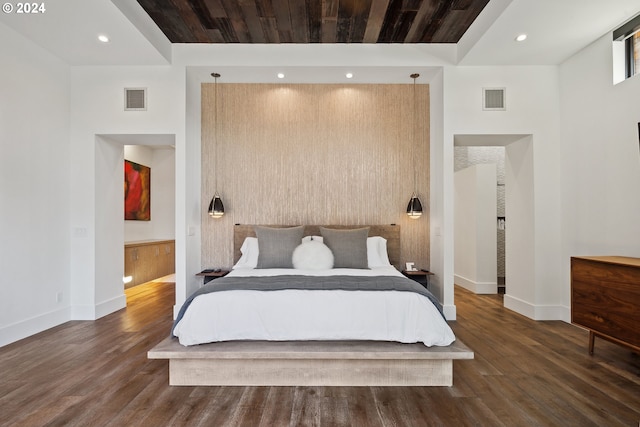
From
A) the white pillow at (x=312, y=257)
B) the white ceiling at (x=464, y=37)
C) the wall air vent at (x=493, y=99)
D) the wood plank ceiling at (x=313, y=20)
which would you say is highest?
the wood plank ceiling at (x=313, y=20)

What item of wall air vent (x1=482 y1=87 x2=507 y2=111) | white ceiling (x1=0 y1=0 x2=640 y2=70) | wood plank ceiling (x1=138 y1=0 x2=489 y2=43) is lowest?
wall air vent (x1=482 y1=87 x2=507 y2=111)

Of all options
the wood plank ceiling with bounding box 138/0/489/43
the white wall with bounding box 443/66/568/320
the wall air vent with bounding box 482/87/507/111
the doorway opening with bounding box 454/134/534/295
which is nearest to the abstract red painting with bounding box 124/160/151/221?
the wood plank ceiling with bounding box 138/0/489/43

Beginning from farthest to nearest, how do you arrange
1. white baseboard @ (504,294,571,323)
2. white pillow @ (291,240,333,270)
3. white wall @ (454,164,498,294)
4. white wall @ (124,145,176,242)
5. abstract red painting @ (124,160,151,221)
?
1. white wall @ (124,145,176,242)
2. abstract red painting @ (124,160,151,221)
3. white wall @ (454,164,498,294)
4. white baseboard @ (504,294,571,323)
5. white pillow @ (291,240,333,270)

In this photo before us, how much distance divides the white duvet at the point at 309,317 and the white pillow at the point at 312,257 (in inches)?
46.5

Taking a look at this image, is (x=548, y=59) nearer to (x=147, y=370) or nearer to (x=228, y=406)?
(x=228, y=406)

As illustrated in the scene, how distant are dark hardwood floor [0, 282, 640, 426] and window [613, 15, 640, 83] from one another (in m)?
2.57

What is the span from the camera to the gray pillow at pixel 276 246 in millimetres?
3879

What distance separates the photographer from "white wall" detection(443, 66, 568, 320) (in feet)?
13.5

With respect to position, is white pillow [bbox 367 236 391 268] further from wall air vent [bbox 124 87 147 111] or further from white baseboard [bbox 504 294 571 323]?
wall air vent [bbox 124 87 147 111]

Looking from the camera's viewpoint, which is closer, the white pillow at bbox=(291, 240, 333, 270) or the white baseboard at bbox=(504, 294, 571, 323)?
the white pillow at bbox=(291, 240, 333, 270)

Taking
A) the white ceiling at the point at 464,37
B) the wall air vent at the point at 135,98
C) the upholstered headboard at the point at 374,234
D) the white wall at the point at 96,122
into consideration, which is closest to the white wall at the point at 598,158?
the white ceiling at the point at 464,37

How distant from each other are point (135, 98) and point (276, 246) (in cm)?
243

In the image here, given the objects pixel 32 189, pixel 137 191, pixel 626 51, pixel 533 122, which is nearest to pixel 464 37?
pixel 533 122

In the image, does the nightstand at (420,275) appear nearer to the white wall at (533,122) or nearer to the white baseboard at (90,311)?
the white wall at (533,122)
